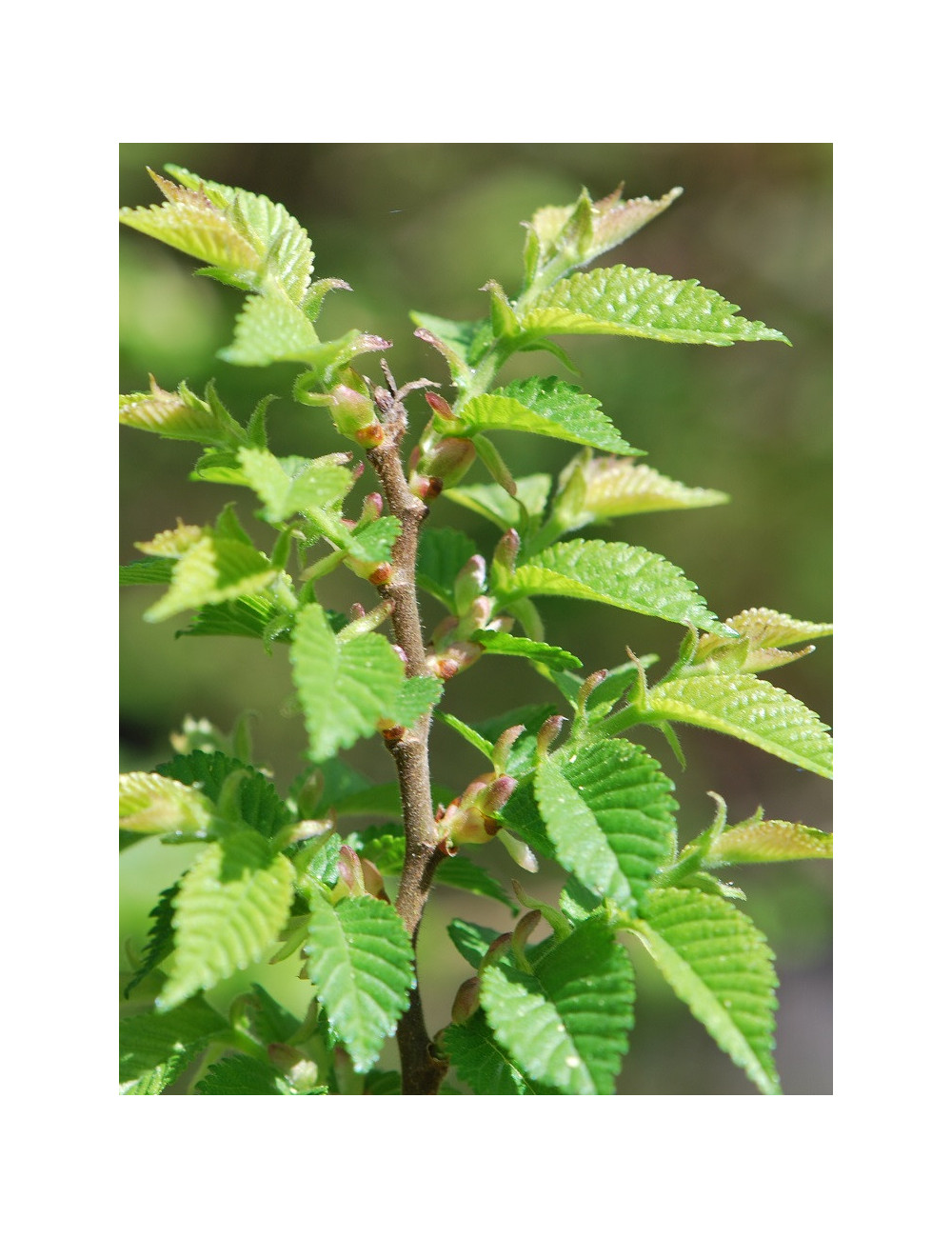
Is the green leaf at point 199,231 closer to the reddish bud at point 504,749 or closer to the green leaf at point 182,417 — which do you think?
the green leaf at point 182,417

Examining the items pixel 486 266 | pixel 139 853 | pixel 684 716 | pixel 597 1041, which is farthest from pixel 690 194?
pixel 597 1041

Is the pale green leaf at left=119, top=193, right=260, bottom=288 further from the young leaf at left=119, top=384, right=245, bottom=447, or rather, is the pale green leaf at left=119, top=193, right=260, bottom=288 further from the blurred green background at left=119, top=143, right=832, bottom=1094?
the blurred green background at left=119, top=143, right=832, bottom=1094

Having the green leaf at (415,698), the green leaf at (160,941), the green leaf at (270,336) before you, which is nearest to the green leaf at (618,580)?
the green leaf at (415,698)

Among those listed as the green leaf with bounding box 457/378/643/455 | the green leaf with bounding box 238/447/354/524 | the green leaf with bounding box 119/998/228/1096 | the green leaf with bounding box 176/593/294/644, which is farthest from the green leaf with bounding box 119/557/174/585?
the green leaf with bounding box 119/998/228/1096

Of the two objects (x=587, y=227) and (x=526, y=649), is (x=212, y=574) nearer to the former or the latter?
(x=526, y=649)

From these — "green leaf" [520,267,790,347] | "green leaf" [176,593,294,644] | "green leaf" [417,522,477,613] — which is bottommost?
"green leaf" [176,593,294,644]

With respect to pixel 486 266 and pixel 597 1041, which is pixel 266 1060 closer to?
pixel 597 1041

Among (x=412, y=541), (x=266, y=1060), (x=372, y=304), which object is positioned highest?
(x=372, y=304)
